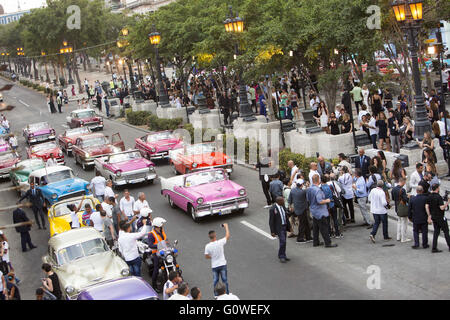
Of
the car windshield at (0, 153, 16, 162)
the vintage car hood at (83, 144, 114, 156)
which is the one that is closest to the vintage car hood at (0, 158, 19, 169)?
the car windshield at (0, 153, 16, 162)

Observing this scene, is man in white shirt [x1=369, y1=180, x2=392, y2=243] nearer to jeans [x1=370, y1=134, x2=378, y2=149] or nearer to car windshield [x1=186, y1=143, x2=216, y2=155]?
jeans [x1=370, y1=134, x2=378, y2=149]

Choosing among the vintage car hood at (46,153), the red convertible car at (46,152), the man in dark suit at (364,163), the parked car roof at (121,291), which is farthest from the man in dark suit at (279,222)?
the vintage car hood at (46,153)

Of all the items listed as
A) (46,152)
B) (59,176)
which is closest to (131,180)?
(59,176)

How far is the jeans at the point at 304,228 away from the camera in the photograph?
14422 mm

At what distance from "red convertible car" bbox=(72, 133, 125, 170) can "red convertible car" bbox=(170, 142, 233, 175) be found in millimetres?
4555

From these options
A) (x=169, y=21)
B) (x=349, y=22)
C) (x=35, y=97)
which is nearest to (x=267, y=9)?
(x=349, y=22)

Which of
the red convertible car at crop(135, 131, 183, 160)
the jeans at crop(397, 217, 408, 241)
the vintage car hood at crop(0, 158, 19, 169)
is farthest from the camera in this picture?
the vintage car hood at crop(0, 158, 19, 169)

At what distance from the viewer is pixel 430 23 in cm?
2316

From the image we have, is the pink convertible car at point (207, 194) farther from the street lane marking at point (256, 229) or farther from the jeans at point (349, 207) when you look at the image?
the jeans at point (349, 207)

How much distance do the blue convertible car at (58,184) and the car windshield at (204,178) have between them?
4464 millimetres

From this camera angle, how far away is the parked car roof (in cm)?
989

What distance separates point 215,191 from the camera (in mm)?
16984
